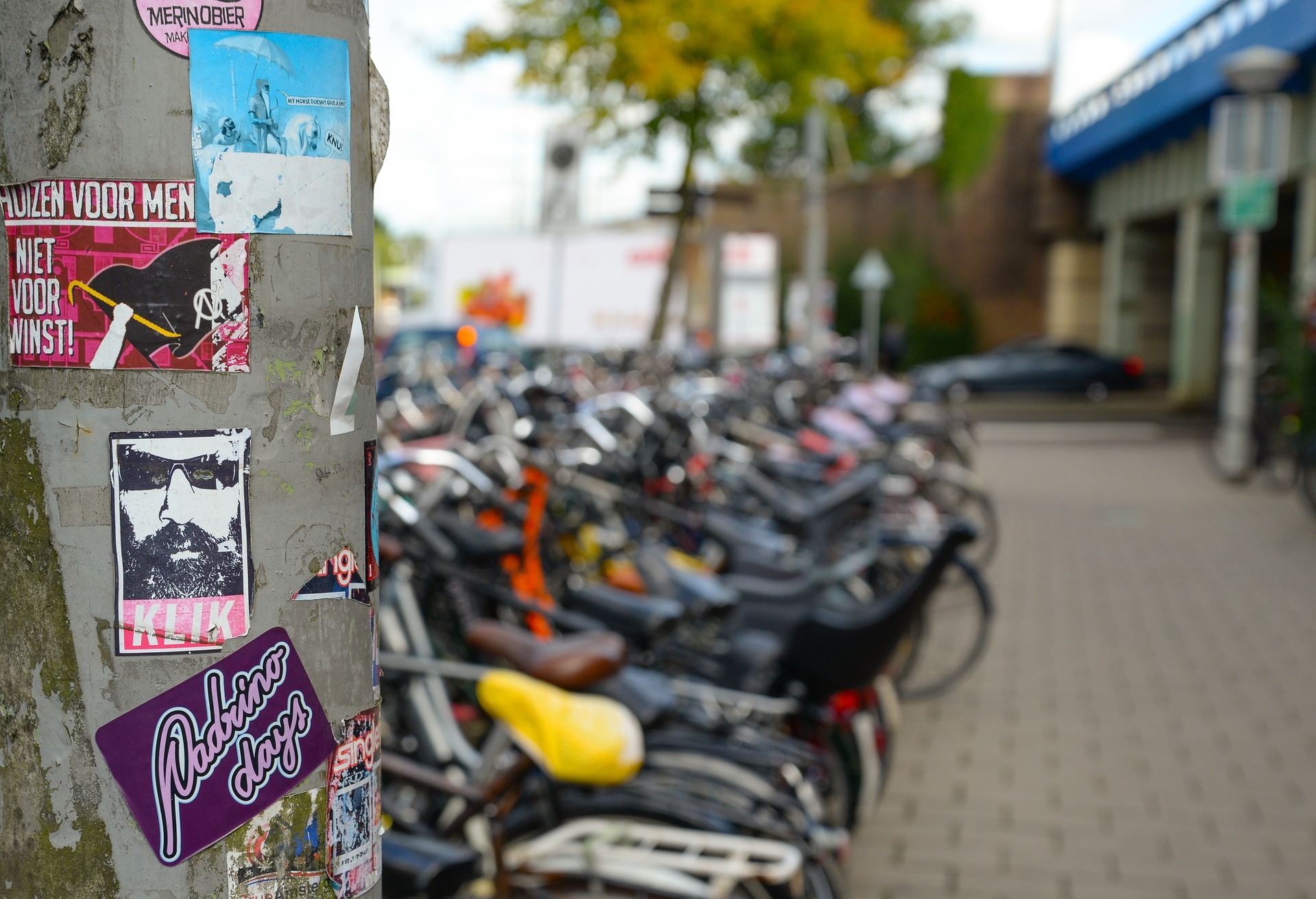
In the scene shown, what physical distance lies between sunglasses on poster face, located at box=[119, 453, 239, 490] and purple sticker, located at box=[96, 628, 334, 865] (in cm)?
15

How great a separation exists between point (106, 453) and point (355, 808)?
431 millimetres

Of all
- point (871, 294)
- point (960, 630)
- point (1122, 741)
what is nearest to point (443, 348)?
point (960, 630)

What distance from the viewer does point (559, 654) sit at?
2.84m

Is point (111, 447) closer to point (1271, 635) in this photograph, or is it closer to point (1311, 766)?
point (1311, 766)

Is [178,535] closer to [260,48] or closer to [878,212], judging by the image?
[260,48]

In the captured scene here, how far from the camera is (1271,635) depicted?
7.21m

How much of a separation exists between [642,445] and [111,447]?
5.48 metres

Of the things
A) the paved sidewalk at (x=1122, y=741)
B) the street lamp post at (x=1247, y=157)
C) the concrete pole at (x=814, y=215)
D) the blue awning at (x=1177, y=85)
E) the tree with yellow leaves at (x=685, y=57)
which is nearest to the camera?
the paved sidewalk at (x=1122, y=741)

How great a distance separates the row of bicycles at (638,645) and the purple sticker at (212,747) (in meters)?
1.34

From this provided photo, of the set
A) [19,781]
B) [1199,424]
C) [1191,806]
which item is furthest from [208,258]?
[1199,424]

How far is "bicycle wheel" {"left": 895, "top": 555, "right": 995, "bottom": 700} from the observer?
5.69 m

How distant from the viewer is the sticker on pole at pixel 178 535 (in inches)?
47.6

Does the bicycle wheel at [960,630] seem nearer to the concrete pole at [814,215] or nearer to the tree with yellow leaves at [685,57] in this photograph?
the tree with yellow leaves at [685,57]

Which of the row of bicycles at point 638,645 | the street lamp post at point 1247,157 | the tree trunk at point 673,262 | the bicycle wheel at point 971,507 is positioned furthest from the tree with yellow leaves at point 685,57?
the row of bicycles at point 638,645
